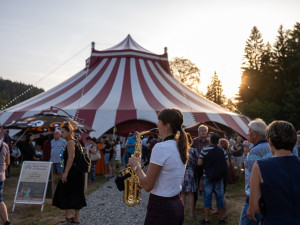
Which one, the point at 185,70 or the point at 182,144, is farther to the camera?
the point at 185,70

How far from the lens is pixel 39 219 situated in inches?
168

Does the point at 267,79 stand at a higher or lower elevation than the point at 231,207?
higher

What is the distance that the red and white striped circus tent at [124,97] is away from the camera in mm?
11648

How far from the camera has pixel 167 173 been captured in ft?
6.00

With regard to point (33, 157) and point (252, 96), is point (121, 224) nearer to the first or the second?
point (33, 157)

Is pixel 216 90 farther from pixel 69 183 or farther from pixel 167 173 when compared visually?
pixel 167 173

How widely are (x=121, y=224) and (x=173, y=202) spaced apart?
247cm

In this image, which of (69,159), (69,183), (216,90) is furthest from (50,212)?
(216,90)

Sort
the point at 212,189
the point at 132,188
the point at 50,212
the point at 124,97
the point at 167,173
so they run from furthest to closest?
the point at 124,97
the point at 50,212
the point at 212,189
the point at 132,188
the point at 167,173

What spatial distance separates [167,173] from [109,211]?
325 cm

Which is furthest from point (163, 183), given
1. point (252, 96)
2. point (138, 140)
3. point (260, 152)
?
point (252, 96)

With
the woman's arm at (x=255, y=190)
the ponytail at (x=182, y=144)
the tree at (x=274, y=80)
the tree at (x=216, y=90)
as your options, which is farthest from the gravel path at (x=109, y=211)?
the tree at (x=216, y=90)

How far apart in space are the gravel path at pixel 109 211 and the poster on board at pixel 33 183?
2.73 feet

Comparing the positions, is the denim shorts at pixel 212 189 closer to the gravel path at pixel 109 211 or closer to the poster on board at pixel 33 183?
the gravel path at pixel 109 211
